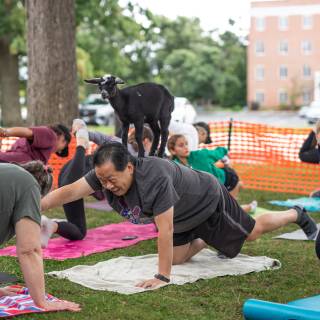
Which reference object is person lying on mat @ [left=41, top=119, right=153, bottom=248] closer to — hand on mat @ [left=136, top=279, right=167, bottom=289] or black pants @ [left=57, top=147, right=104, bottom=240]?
black pants @ [left=57, top=147, right=104, bottom=240]

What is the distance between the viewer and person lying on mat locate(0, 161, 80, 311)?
375 centimetres

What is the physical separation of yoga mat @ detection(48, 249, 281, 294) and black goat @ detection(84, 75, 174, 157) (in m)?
1.10

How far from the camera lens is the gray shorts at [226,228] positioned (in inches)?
208

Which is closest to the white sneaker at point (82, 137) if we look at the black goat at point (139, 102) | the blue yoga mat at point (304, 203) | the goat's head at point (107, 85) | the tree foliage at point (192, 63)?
the black goat at point (139, 102)

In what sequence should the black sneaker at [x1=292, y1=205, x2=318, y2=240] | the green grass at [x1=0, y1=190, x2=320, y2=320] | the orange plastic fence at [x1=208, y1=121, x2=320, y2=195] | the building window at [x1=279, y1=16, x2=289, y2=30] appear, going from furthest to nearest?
1. the building window at [x1=279, y1=16, x2=289, y2=30]
2. the orange plastic fence at [x1=208, y1=121, x2=320, y2=195]
3. the black sneaker at [x1=292, y1=205, x2=318, y2=240]
4. the green grass at [x1=0, y1=190, x2=320, y2=320]

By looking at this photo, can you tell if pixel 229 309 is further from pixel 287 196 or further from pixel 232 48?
pixel 232 48

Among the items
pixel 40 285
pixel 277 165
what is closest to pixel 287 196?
pixel 277 165

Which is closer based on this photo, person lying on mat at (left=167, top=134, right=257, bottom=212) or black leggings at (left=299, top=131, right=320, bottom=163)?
person lying on mat at (left=167, top=134, right=257, bottom=212)

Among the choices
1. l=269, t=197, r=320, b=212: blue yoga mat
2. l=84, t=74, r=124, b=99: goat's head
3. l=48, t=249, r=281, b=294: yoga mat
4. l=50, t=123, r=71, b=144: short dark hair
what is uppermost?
l=84, t=74, r=124, b=99: goat's head

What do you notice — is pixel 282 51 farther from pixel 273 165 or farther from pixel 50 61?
pixel 50 61

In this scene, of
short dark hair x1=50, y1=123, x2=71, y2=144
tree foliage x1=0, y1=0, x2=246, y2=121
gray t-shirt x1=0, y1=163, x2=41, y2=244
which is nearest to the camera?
gray t-shirt x1=0, y1=163, x2=41, y2=244

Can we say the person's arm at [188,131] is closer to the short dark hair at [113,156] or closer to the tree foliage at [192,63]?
the short dark hair at [113,156]

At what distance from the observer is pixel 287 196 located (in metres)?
10.4

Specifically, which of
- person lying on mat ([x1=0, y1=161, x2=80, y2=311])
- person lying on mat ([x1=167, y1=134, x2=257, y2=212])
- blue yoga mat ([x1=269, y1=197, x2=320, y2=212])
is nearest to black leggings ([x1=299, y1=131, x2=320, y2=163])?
blue yoga mat ([x1=269, y1=197, x2=320, y2=212])
